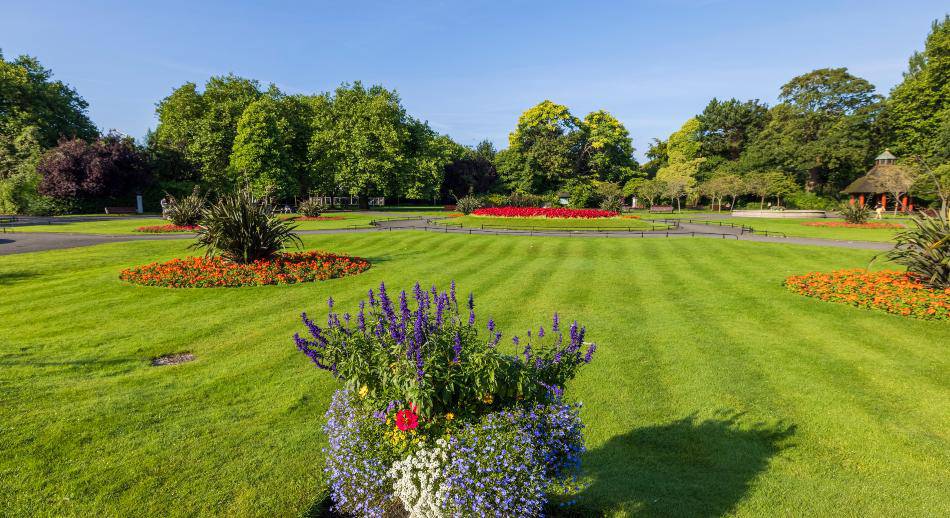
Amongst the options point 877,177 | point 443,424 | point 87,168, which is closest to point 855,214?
point 877,177

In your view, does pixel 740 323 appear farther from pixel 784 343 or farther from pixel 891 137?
pixel 891 137

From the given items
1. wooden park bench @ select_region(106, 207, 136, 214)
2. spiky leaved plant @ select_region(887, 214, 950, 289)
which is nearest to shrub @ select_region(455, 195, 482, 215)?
spiky leaved plant @ select_region(887, 214, 950, 289)

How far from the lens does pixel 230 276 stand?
1495 cm

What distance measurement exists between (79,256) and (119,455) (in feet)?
63.1

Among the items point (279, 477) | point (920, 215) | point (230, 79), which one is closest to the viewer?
point (279, 477)

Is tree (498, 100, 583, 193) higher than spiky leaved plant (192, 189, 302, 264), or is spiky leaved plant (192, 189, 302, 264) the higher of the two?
tree (498, 100, 583, 193)

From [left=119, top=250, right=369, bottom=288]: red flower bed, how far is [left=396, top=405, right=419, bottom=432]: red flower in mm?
12959

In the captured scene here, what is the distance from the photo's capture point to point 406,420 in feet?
12.0

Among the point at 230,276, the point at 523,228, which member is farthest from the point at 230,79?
the point at 230,276

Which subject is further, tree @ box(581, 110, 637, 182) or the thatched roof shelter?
tree @ box(581, 110, 637, 182)

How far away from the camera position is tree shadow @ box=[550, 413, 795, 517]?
4.64 meters

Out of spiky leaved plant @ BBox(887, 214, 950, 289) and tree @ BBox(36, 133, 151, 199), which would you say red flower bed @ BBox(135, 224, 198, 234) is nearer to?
tree @ BBox(36, 133, 151, 199)

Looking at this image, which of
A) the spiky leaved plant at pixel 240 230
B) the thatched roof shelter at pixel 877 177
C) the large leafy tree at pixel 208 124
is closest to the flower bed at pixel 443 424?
the spiky leaved plant at pixel 240 230

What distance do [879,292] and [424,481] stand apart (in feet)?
51.2
